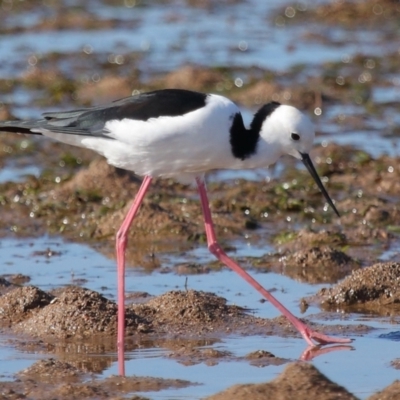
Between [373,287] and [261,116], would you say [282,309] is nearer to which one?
[373,287]

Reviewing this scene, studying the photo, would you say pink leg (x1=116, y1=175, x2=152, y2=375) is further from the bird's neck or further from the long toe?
the long toe

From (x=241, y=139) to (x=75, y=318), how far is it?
1.30m

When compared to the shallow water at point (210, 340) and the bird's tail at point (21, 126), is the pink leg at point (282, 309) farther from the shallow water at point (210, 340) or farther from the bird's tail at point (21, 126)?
the bird's tail at point (21, 126)

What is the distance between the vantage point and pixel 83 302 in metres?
6.38

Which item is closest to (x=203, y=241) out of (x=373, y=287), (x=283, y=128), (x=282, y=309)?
(x=373, y=287)

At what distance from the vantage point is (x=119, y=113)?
6.34m

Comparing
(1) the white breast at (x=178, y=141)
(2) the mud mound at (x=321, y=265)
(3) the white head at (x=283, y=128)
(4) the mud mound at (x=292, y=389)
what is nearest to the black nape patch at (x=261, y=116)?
(3) the white head at (x=283, y=128)

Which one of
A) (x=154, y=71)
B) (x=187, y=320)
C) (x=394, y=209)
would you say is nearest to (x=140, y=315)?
(x=187, y=320)

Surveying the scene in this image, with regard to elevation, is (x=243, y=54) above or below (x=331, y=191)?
above

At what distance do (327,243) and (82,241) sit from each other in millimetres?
1773

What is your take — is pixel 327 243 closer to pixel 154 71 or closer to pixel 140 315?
pixel 140 315

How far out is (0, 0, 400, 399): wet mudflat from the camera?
5777 millimetres

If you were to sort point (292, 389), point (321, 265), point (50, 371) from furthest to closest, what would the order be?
point (321, 265) < point (50, 371) < point (292, 389)

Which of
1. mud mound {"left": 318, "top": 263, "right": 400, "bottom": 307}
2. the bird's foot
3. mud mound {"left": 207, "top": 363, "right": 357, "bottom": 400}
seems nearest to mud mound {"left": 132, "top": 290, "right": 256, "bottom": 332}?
the bird's foot
